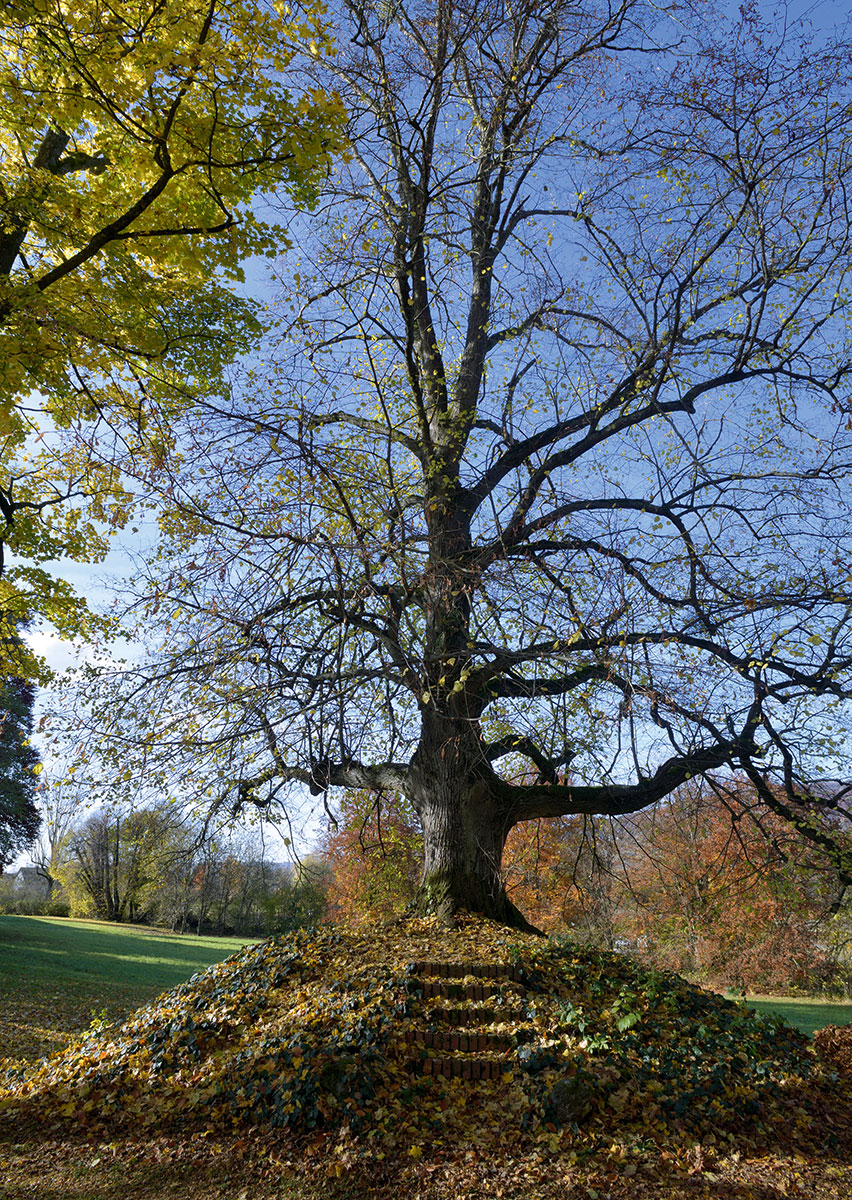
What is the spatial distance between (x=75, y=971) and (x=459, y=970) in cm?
1546

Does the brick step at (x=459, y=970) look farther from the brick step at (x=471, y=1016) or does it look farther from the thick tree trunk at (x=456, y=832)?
the thick tree trunk at (x=456, y=832)

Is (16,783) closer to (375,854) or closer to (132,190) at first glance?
(375,854)

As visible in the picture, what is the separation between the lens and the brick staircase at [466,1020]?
220 inches

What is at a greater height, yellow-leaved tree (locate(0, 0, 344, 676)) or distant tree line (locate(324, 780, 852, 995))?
yellow-leaved tree (locate(0, 0, 344, 676))

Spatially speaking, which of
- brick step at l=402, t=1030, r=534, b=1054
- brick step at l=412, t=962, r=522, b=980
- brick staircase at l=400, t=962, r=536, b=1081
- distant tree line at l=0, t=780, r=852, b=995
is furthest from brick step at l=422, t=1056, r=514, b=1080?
distant tree line at l=0, t=780, r=852, b=995

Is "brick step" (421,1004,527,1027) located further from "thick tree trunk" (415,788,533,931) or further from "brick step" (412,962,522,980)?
"thick tree trunk" (415,788,533,931)

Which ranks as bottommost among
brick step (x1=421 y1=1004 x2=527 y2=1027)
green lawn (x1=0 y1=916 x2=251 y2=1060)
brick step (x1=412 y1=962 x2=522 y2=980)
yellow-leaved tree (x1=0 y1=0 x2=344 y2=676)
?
green lawn (x1=0 y1=916 x2=251 y2=1060)

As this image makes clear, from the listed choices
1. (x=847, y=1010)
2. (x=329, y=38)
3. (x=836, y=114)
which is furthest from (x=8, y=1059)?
(x=847, y=1010)

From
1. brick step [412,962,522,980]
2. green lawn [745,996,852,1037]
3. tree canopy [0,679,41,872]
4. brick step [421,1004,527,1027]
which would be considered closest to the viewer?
brick step [421,1004,527,1027]

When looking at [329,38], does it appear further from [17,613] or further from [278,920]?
[278,920]

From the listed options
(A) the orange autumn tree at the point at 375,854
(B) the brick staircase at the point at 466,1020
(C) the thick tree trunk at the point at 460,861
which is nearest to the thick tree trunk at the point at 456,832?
(C) the thick tree trunk at the point at 460,861

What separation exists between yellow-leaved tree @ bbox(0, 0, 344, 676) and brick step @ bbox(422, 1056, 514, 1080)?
537 cm

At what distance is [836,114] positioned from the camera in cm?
706

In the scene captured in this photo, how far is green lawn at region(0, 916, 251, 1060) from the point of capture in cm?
1088
